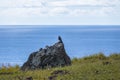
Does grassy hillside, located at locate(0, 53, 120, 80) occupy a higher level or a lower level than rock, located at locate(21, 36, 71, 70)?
lower

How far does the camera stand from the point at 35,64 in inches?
782

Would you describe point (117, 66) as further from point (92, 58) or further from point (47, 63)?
point (92, 58)

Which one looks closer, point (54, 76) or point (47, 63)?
point (54, 76)

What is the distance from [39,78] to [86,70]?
2.16 metres

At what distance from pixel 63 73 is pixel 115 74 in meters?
2.09

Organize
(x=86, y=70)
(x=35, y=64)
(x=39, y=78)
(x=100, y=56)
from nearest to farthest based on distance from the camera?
1. (x=39, y=78)
2. (x=86, y=70)
3. (x=35, y=64)
4. (x=100, y=56)

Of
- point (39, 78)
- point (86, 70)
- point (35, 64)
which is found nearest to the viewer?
point (39, 78)

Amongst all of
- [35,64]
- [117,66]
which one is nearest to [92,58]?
[35,64]

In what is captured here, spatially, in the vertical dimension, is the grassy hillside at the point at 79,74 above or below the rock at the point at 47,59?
below

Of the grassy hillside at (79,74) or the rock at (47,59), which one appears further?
the rock at (47,59)

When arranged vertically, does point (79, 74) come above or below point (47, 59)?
below

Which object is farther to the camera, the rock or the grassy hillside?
the rock

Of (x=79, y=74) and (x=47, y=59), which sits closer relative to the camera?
(x=79, y=74)

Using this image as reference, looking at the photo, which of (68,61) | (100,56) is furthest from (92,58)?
(68,61)
